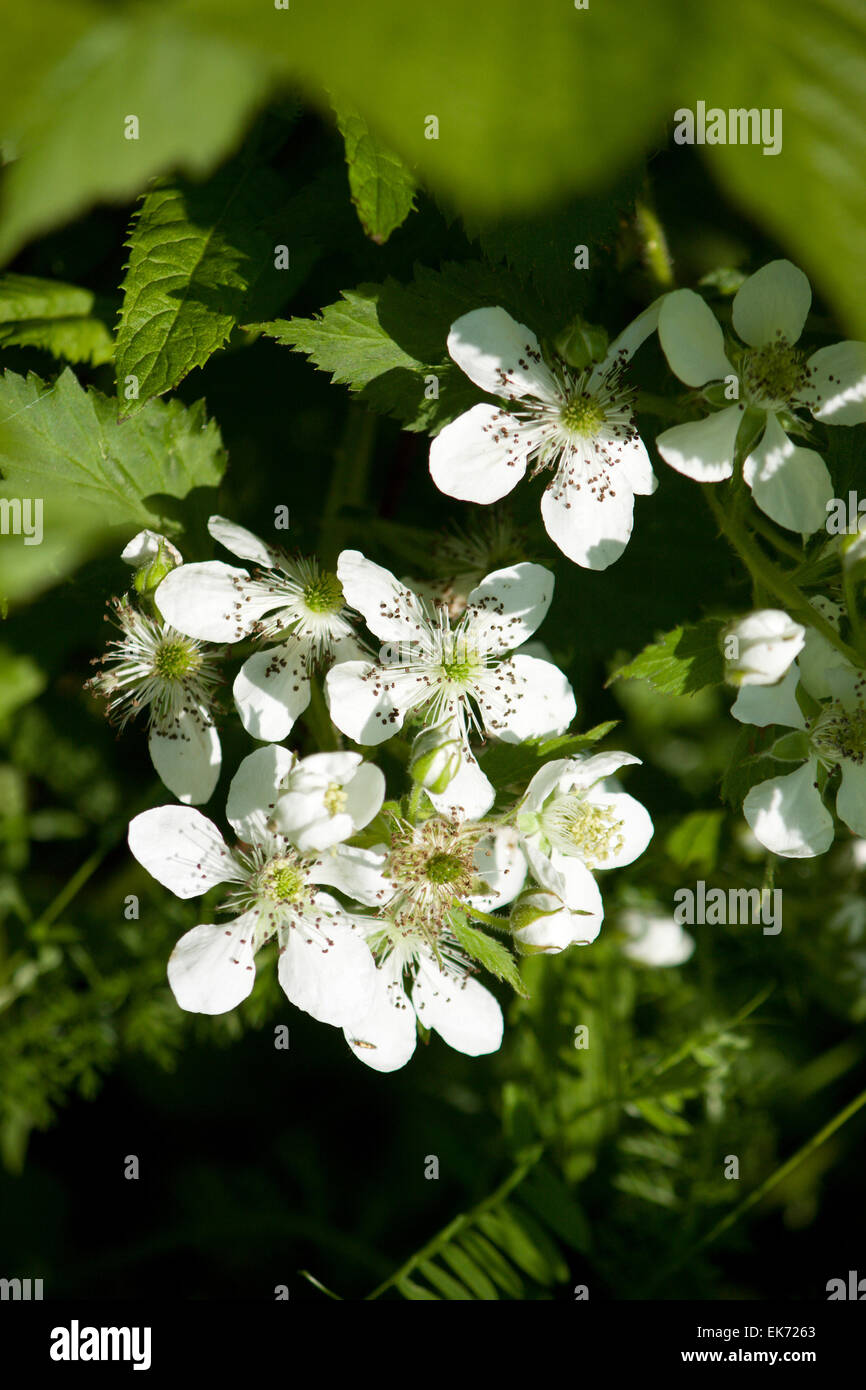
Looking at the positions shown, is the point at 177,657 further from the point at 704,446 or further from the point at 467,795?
the point at 704,446

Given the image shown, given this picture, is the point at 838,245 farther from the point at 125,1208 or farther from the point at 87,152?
the point at 125,1208

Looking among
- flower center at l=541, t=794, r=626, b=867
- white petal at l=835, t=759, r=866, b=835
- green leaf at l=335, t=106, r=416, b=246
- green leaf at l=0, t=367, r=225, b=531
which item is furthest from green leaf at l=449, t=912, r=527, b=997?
green leaf at l=335, t=106, r=416, b=246

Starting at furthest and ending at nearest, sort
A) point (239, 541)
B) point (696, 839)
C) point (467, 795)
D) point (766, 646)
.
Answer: point (696, 839), point (239, 541), point (467, 795), point (766, 646)

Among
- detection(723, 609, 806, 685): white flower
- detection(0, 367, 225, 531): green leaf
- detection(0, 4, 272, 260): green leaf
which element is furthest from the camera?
detection(0, 367, 225, 531): green leaf

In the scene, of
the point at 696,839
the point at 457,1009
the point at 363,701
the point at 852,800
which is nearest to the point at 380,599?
the point at 363,701

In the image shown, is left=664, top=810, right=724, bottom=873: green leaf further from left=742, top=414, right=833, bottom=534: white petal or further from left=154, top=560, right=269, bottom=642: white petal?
left=154, top=560, right=269, bottom=642: white petal

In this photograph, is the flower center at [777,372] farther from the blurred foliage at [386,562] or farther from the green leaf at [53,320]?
the green leaf at [53,320]
